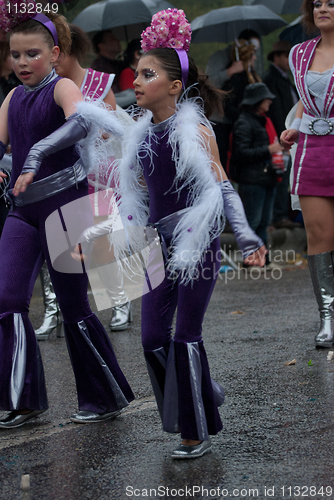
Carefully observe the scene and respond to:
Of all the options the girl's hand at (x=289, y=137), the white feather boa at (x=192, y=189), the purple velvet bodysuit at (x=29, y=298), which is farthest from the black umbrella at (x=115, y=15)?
the white feather boa at (x=192, y=189)

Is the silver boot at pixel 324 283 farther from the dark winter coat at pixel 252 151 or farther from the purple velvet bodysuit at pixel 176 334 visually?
the dark winter coat at pixel 252 151

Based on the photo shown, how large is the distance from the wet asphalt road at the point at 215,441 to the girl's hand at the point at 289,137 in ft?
4.47

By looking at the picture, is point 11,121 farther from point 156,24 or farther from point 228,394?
point 228,394

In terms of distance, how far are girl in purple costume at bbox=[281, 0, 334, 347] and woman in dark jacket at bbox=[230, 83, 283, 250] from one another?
328 cm

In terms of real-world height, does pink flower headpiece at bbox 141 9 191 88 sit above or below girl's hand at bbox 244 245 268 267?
above

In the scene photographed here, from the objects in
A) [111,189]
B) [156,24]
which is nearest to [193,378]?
[111,189]

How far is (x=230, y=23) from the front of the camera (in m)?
9.33

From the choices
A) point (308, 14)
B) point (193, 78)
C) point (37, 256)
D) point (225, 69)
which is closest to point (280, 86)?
point (225, 69)

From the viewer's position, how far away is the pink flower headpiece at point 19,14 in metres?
3.40

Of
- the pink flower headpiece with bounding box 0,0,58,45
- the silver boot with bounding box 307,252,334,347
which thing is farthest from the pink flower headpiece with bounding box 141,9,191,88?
the silver boot with bounding box 307,252,334,347

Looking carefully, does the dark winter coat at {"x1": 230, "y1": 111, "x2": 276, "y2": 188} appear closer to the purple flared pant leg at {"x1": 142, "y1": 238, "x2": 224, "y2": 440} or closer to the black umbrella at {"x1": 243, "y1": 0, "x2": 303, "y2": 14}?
the black umbrella at {"x1": 243, "y1": 0, "x2": 303, "y2": 14}

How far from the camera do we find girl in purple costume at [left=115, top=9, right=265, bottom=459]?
9.73 feet

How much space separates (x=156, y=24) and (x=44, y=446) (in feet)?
6.68

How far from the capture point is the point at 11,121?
11.3 feet
